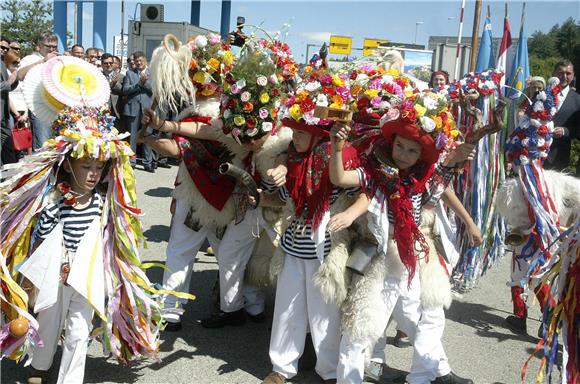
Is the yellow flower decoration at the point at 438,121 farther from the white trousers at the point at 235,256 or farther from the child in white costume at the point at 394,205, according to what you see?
the white trousers at the point at 235,256

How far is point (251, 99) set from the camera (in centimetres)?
364

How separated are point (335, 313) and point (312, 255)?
393mm

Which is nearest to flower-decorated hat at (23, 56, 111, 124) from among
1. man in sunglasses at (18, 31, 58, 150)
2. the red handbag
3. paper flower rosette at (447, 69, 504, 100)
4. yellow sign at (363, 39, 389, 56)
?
yellow sign at (363, 39, 389, 56)

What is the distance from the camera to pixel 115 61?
10.4 metres

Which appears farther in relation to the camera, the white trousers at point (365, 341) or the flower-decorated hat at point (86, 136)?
the white trousers at point (365, 341)

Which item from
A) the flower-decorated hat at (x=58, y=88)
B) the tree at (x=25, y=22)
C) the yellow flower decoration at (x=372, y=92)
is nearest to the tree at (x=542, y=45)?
the tree at (x=25, y=22)

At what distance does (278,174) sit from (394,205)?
2.41 ft

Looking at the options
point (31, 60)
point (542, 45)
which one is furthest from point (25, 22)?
point (542, 45)

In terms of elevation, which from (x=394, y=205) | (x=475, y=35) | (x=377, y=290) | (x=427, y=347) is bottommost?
(x=427, y=347)

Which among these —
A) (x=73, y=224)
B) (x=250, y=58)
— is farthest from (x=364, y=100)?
(x=73, y=224)

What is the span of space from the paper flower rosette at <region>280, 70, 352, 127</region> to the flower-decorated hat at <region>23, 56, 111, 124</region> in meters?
1.15

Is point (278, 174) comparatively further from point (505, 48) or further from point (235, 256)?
point (505, 48)

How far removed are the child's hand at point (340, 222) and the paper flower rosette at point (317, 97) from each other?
58cm

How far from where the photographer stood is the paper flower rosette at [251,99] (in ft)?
11.9
